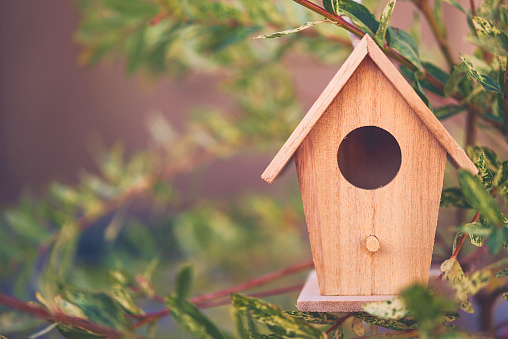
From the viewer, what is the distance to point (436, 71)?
0.36m

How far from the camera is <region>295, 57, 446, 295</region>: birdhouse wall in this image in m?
0.34

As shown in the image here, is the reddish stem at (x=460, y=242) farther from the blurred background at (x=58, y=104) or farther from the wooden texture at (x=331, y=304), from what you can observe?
the blurred background at (x=58, y=104)

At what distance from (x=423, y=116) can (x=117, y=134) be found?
1.77m

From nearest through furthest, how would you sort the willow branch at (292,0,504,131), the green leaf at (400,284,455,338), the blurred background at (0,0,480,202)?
1. the green leaf at (400,284,455,338)
2. the willow branch at (292,0,504,131)
3. the blurred background at (0,0,480,202)

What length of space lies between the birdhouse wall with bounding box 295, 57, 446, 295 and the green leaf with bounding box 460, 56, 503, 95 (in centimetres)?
6

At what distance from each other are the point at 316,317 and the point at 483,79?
22 cm

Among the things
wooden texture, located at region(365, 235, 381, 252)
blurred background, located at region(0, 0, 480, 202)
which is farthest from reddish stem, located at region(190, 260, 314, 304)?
blurred background, located at region(0, 0, 480, 202)

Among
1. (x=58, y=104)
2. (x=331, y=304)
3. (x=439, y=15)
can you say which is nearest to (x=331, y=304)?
(x=331, y=304)

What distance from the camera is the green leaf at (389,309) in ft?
0.87

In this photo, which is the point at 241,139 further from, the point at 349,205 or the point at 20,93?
the point at 20,93

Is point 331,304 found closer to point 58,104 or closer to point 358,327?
point 358,327

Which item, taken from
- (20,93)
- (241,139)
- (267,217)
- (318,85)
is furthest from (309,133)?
(20,93)

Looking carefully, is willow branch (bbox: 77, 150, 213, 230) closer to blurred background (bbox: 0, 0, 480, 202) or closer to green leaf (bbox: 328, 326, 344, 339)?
green leaf (bbox: 328, 326, 344, 339)

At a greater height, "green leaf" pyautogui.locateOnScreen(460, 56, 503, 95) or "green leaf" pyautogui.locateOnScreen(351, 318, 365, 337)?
"green leaf" pyautogui.locateOnScreen(460, 56, 503, 95)
